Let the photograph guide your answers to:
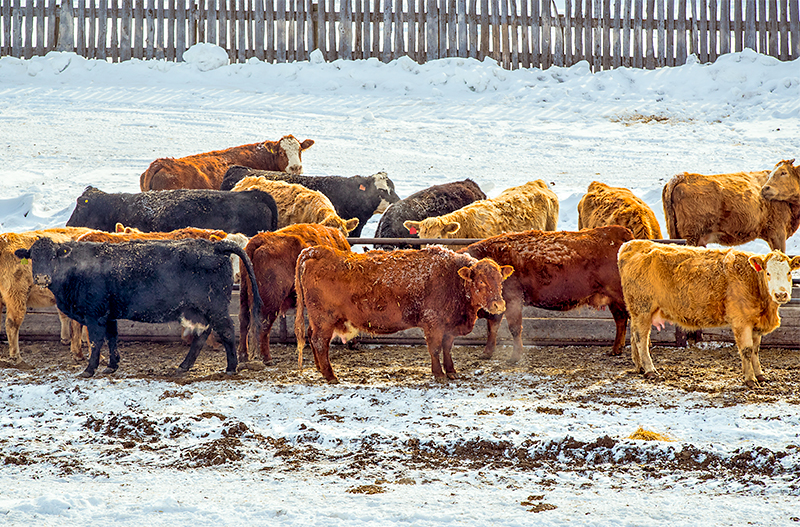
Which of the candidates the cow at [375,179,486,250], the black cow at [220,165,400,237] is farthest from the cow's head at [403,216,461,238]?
the black cow at [220,165,400,237]

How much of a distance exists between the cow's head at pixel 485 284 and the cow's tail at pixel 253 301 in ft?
5.67

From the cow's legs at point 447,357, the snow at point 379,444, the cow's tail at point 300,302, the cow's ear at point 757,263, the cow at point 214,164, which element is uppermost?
the cow at point 214,164

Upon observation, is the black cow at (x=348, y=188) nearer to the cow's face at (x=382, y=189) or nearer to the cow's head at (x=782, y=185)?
the cow's face at (x=382, y=189)

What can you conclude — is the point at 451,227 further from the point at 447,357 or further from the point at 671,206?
the point at 671,206

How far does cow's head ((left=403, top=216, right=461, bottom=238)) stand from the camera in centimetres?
901

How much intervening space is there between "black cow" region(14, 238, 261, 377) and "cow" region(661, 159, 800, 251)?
5394 mm

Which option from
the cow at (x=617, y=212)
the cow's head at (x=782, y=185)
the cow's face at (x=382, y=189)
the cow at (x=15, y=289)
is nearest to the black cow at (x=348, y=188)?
the cow's face at (x=382, y=189)

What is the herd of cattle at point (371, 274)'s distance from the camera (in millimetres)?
6668

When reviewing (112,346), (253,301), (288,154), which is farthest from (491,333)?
(288,154)

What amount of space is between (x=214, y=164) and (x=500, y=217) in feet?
14.6

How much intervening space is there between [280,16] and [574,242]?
13.3 m

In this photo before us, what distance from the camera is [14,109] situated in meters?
16.8

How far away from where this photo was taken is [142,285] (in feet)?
22.5

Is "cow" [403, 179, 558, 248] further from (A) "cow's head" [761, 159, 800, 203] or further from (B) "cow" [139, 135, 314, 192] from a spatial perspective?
(B) "cow" [139, 135, 314, 192]
